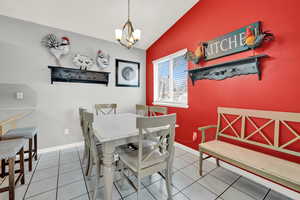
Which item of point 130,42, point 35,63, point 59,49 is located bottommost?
point 35,63

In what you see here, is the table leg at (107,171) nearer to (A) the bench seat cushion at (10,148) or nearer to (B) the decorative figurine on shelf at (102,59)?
(A) the bench seat cushion at (10,148)

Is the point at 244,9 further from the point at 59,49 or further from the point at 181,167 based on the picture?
the point at 59,49

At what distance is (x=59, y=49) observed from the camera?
98.2 inches

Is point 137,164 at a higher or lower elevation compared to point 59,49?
lower

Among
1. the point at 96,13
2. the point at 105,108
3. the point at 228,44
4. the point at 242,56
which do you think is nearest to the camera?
the point at 242,56

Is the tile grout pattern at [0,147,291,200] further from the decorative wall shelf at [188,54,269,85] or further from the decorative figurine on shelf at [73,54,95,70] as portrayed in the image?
the decorative figurine on shelf at [73,54,95,70]

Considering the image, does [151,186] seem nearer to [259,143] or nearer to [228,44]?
[259,143]

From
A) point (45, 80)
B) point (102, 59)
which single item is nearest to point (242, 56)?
point (102, 59)

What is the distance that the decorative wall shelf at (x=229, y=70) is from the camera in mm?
1677

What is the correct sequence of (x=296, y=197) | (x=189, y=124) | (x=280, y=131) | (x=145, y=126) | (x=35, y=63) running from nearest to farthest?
(x=145, y=126) < (x=296, y=197) < (x=280, y=131) < (x=35, y=63) < (x=189, y=124)

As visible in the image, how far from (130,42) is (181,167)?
215 cm

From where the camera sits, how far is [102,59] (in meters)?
2.99

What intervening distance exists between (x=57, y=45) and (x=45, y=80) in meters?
0.74

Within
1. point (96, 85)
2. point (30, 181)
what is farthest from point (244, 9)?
point (30, 181)
